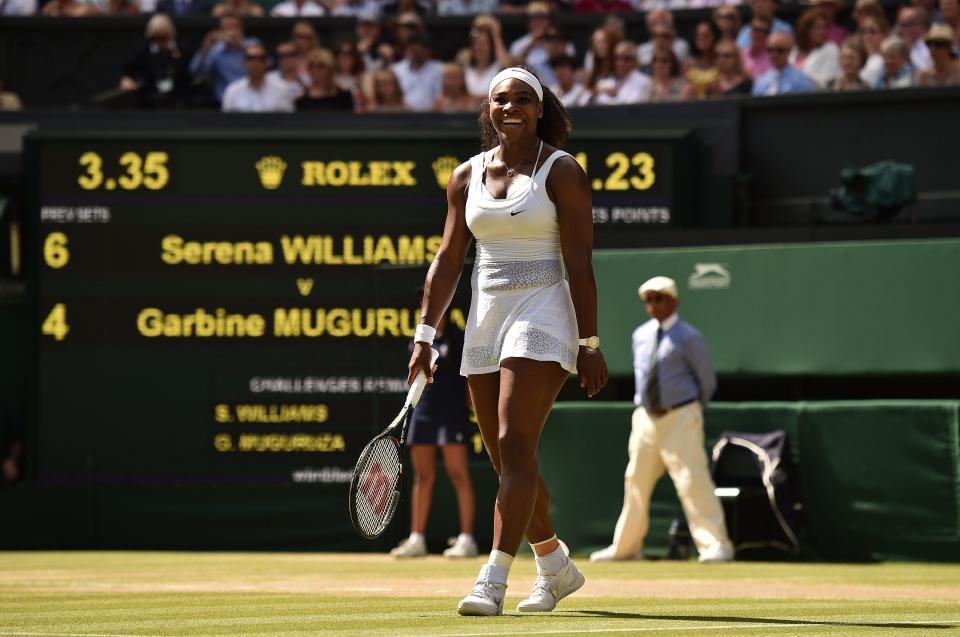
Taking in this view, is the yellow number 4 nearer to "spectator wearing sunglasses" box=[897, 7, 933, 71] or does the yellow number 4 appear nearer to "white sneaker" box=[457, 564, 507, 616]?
"spectator wearing sunglasses" box=[897, 7, 933, 71]

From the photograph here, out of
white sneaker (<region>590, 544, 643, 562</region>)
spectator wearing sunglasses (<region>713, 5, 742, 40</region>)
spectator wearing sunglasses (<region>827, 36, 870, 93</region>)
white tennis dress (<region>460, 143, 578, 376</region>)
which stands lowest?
white sneaker (<region>590, 544, 643, 562</region>)

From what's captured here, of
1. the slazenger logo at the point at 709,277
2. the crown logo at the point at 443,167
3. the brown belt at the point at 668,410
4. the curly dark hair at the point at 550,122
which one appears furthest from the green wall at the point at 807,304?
the curly dark hair at the point at 550,122

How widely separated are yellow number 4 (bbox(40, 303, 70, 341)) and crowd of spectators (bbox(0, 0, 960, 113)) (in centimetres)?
241

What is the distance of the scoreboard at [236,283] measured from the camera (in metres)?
14.5

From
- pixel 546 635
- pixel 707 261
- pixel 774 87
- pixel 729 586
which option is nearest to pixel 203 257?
pixel 707 261

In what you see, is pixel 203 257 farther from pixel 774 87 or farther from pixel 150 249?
pixel 774 87

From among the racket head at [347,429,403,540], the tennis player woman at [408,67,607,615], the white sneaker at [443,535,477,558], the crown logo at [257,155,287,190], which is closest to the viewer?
the racket head at [347,429,403,540]

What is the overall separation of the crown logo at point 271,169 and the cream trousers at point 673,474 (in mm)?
3682

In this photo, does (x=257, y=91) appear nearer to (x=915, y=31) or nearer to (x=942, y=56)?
(x=915, y=31)

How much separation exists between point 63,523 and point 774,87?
A: 6.99 m

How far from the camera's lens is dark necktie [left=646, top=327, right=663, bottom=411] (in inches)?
495

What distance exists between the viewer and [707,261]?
13539 millimetres

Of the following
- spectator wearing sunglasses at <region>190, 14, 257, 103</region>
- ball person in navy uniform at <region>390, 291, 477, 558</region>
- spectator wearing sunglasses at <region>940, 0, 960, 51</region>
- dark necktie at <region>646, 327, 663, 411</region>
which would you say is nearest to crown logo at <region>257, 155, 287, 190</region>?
ball person in navy uniform at <region>390, 291, 477, 558</region>

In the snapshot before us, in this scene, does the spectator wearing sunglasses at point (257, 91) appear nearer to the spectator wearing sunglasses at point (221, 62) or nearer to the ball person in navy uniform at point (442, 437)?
the spectator wearing sunglasses at point (221, 62)
